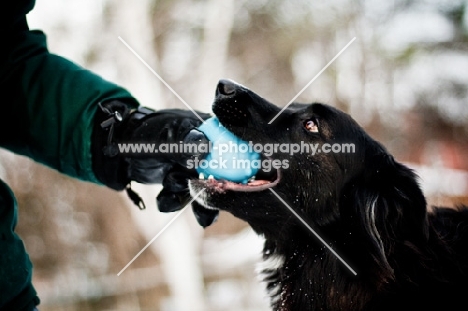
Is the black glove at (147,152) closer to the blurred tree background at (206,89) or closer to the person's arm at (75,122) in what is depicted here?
the person's arm at (75,122)

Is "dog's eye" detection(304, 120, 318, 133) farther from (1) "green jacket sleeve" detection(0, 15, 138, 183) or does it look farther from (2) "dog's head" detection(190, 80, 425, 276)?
(1) "green jacket sleeve" detection(0, 15, 138, 183)

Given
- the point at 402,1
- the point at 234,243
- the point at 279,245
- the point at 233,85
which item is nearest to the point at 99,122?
the point at 233,85

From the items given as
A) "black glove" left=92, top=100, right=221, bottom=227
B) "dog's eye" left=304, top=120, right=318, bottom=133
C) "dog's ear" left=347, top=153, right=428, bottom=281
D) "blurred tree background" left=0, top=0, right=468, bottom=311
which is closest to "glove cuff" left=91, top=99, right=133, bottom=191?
"black glove" left=92, top=100, right=221, bottom=227

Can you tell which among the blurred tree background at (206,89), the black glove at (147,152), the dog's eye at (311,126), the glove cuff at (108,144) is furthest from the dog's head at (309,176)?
the blurred tree background at (206,89)

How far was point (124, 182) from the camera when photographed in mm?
2311

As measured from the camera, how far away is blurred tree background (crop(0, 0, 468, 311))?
12781mm

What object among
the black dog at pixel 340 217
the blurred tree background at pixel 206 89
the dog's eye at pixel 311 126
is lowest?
Answer: the blurred tree background at pixel 206 89

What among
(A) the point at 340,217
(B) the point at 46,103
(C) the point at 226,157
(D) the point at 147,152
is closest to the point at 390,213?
(A) the point at 340,217

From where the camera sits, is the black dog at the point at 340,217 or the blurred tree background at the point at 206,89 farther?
the blurred tree background at the point at 206,89

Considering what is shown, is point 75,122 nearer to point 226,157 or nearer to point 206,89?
point 226,157

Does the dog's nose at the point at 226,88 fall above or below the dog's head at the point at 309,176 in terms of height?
above

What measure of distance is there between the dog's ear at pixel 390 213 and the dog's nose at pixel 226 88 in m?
0.71

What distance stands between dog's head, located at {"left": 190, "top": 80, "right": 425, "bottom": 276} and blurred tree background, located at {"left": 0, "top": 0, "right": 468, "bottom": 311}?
9.57 m

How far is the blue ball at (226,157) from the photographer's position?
224cm
